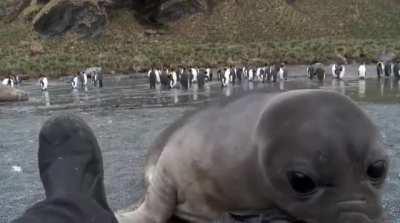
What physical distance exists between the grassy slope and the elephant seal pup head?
44910mm

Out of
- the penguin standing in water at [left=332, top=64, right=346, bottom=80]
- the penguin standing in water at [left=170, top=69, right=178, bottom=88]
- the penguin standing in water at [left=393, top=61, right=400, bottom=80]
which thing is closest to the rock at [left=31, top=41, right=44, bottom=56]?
the penguin standing in water at [left=170, top=69, right=178, bottom=88]

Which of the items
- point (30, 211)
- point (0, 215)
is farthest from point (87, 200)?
point (0, 215)

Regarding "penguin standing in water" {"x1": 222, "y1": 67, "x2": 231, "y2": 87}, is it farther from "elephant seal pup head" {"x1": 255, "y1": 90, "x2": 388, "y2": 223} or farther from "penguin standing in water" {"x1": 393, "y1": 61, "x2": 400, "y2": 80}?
"elephant seal pup head" {"x1": 255, "y1": 90, "x2": 388, "y2": 223}

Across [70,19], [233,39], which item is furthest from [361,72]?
[70,19]

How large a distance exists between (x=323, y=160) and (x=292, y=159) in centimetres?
12

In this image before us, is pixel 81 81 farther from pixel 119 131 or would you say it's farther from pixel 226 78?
pixel 119 131

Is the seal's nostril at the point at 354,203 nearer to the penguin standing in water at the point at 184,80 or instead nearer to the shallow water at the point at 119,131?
the shallow water at the point at 119,131

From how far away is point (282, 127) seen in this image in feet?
9.06

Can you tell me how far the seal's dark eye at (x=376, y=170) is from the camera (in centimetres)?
262

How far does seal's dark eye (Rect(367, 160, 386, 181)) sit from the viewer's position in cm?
262

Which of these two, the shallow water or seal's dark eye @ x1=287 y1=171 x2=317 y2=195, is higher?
seal's dark eye @ x1=287 y1=171 x2=317 y2=195

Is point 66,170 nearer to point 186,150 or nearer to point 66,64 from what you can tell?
point 186,150

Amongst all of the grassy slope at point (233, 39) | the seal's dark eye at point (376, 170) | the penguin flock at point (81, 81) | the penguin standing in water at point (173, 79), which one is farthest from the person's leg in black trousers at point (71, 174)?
the grassy slope at point (233, 39)

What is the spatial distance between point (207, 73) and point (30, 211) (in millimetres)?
36585
